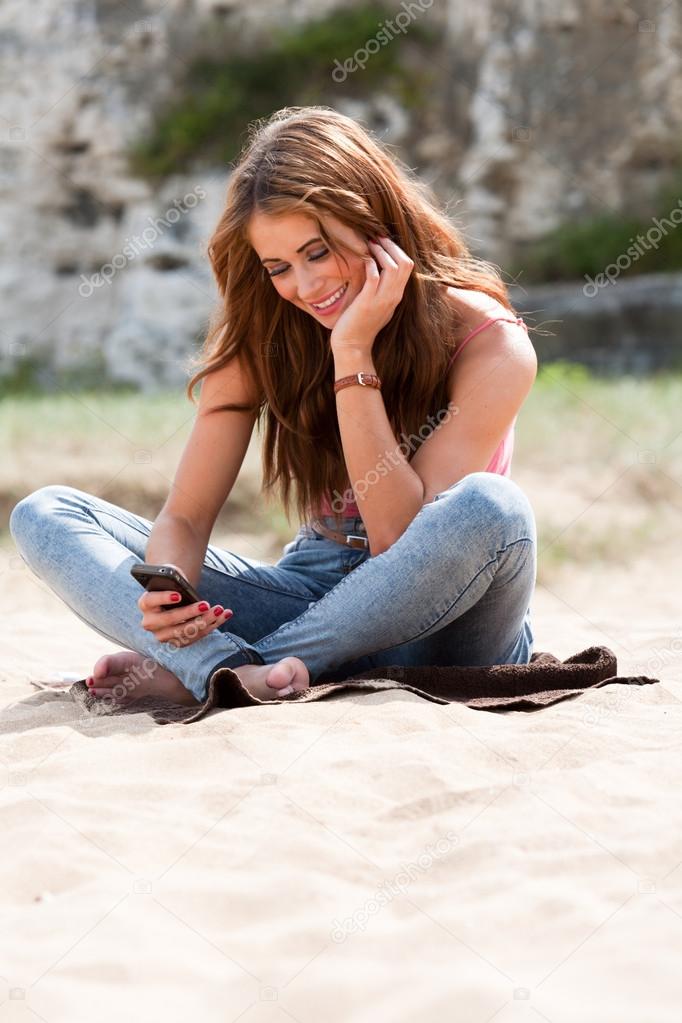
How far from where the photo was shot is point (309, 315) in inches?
120

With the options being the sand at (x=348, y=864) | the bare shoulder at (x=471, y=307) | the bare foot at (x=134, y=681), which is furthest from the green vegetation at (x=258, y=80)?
the sand at (x=348, y=864)

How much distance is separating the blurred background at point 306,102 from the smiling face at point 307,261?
242 inches

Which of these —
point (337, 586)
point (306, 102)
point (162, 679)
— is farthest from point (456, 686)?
point (306, 102)

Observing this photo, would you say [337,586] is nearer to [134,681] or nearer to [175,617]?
[175,617]

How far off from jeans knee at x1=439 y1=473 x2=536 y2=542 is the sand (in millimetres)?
408

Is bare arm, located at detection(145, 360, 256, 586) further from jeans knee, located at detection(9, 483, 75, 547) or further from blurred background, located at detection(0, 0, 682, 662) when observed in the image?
blurred background, located at detection(0, 0, 682, 662)

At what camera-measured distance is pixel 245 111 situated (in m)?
10.5

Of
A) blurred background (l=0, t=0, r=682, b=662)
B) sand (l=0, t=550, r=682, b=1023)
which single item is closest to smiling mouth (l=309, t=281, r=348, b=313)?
sand (l=0, t=550, r=682, b=1023)

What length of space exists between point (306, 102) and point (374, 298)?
817 cm

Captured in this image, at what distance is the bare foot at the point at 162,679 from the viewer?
8.65ft

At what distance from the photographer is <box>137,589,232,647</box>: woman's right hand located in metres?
2.59

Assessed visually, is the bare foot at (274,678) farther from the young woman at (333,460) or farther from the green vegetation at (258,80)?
the green vegetation at (258,80)

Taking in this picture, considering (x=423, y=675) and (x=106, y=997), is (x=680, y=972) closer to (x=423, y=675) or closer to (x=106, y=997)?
(x=106, y=997)

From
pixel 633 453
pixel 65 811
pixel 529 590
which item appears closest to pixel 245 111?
pixel 633 453
